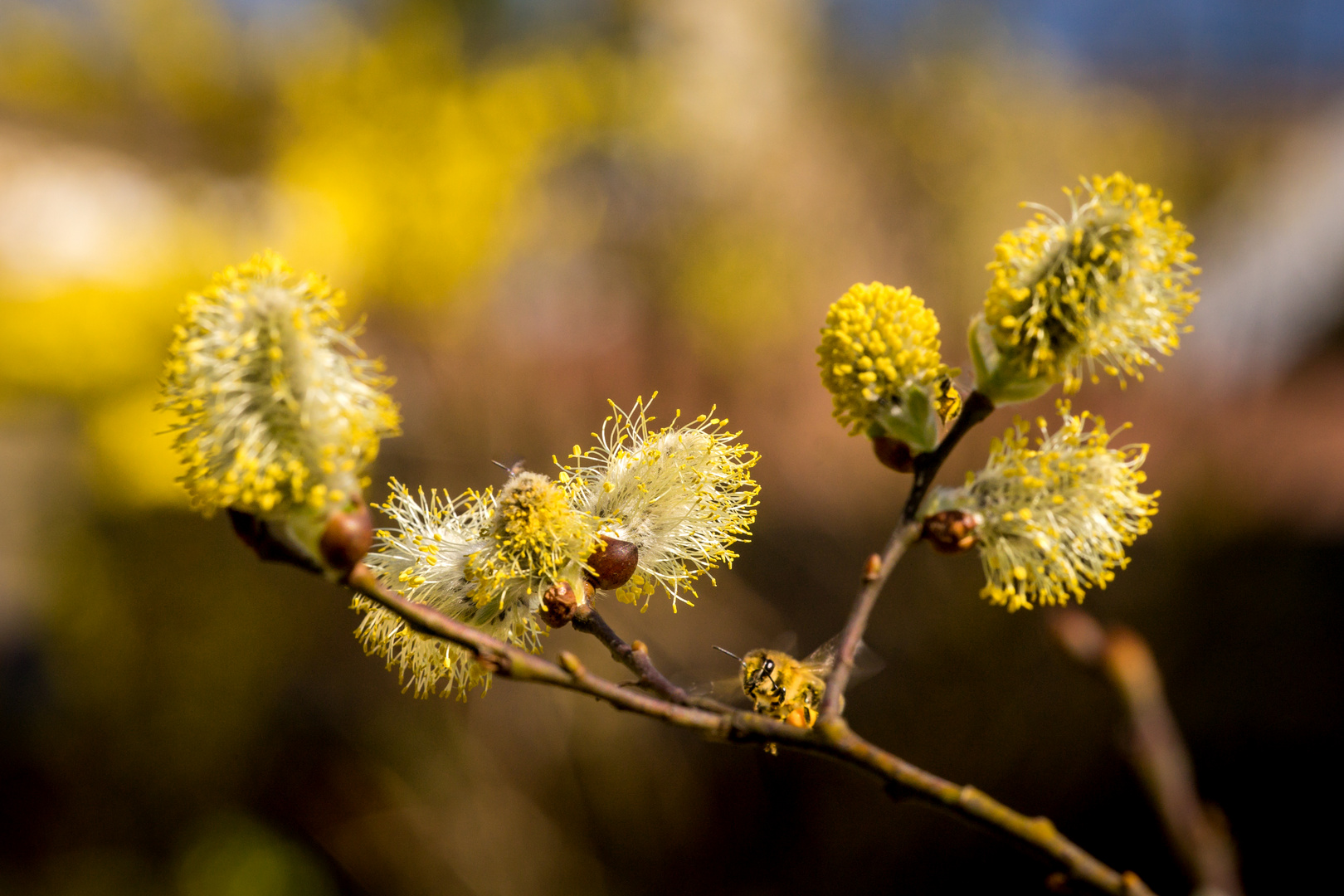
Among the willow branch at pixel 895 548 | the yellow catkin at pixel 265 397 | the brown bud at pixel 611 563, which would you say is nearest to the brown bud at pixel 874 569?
the willow branch at pixel 895 548

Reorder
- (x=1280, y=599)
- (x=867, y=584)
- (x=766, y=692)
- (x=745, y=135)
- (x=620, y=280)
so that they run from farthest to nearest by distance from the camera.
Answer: (x=745, y=135) → (x=620, y=280) → (x=1280, y=599) → (x=766, y=692) → (x=867, y=584)

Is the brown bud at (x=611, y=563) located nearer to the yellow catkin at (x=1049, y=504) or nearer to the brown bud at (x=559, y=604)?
the brown bud at (x=559, y=604)

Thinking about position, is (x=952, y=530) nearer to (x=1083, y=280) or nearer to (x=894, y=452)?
(x=894, y=452)

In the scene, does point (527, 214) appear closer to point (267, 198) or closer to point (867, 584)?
point (267, 198)

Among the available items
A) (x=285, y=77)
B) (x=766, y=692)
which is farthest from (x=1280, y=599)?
(x=285, y=77)

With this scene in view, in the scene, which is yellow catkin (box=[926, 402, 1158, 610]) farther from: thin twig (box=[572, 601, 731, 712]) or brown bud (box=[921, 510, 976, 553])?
thin twig (box=[572, 601, 731, 712])

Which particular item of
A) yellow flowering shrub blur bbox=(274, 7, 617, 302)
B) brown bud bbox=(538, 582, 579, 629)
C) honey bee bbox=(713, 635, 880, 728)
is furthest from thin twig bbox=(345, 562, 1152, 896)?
yellow flowering shrub blur bbox=(274, 7, 617, 302)
